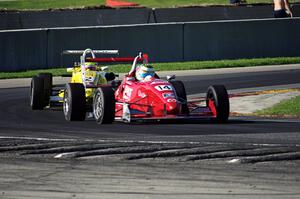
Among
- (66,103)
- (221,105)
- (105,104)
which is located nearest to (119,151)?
(105,104)

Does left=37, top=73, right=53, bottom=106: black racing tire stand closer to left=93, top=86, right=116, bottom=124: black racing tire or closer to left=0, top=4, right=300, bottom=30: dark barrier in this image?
left=93, top=86, right=116, bottom=124: black racing tire

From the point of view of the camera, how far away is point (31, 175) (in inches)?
510

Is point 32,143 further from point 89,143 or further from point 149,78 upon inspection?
point 149,78

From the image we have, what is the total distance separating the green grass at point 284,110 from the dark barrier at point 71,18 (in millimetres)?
17572

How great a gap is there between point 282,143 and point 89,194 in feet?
16.1

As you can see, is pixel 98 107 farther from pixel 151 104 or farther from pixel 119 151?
pixel 119 151

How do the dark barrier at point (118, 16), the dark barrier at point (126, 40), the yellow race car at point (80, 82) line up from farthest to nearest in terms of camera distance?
the dark barrier at point (118, 16) < the dark barrier at point (126, 40) < the yellow race car at point (80, 82)

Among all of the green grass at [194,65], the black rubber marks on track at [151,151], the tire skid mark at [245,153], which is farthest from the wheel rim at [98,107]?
the green grass at [194,65]

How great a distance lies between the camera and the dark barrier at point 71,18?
37.7 m

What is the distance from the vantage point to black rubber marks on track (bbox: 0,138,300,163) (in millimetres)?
14195

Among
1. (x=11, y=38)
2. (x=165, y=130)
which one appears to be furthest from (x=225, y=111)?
(x=11, y=38)

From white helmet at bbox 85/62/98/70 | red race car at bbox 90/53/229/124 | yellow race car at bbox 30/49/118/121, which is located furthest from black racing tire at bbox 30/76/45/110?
red race car at bbox 90/53/229/124

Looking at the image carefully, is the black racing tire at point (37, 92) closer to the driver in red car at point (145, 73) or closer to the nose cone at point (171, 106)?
the driver in red car at point (145, 73)

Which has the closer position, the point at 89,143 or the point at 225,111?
the point at 89,143
